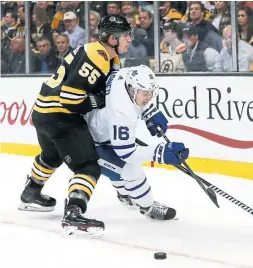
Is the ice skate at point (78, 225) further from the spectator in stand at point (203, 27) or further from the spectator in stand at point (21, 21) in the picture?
the spectator in stand at point (21, 21)

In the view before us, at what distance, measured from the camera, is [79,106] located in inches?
135

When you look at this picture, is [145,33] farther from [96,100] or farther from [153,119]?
[96,100]

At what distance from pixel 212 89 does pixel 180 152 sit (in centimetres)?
184

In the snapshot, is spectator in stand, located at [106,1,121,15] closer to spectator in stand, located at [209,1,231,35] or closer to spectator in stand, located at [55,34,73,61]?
spectator in stand, located at [55,34,73,61]

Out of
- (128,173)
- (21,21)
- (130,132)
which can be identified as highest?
(21,21)

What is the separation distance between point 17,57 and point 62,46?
0.50 meters

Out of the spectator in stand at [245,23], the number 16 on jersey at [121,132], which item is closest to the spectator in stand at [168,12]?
the spectator in stand at [245,23]

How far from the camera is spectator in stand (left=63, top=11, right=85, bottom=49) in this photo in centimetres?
646

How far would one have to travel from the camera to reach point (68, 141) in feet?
11.3

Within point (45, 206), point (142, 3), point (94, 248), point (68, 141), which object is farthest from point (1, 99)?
point (94, 248)

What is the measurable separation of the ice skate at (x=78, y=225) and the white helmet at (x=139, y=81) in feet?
1.92

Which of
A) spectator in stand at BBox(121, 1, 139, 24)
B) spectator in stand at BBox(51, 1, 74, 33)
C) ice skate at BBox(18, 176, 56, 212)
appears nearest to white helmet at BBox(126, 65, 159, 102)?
ice skate at BBox(18, 176, 56, 212)

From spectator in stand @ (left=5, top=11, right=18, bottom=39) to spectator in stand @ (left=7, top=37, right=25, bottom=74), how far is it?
7 cm

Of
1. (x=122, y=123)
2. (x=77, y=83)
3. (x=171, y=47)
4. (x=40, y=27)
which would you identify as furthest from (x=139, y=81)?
(x=40, y=27)
